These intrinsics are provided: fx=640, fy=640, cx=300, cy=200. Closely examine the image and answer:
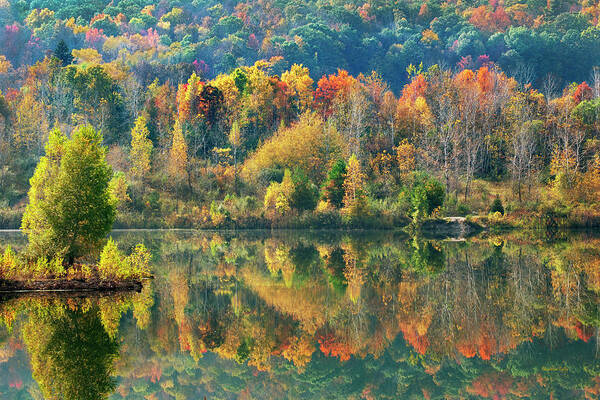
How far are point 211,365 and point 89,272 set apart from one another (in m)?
10.2

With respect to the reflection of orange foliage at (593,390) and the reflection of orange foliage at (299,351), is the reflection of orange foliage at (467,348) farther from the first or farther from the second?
the reflection of orange foliage at (299,351)

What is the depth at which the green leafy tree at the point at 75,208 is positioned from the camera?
77.8 feet

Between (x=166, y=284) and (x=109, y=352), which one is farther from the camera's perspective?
(x=166, y=284)

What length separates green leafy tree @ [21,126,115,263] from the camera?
77.8ft

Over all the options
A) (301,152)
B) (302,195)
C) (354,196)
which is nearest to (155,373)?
(354,196)

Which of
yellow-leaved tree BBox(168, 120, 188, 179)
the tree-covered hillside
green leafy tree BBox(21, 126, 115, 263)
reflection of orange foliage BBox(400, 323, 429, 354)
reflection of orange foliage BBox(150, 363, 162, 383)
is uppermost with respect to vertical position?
the tree-covered hillside

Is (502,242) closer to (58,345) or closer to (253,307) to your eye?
(253,307)

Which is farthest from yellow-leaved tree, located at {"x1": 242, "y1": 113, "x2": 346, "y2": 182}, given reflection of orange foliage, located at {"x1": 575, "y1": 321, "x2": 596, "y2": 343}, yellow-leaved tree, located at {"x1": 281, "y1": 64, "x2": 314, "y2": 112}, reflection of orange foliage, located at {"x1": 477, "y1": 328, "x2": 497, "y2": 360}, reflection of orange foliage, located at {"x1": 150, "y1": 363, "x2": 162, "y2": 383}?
reflection of orange foliage, located at {"x1": 150, "y1": 363, "x2": 162, "y2": 383}

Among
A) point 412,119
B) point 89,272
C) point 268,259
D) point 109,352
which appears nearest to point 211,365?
point 109,352

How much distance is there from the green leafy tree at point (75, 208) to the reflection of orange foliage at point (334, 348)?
11.7 meters

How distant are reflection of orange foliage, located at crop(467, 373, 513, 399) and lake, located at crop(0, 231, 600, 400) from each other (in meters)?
0.04

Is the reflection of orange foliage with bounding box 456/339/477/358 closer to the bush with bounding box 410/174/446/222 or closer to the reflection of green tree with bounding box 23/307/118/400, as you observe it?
the reflection of green tree with bounding box 23/307/118/400

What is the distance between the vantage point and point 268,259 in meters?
34.2

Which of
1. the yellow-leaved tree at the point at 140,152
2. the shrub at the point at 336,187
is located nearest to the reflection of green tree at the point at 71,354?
the shrub at the point at 336,187
